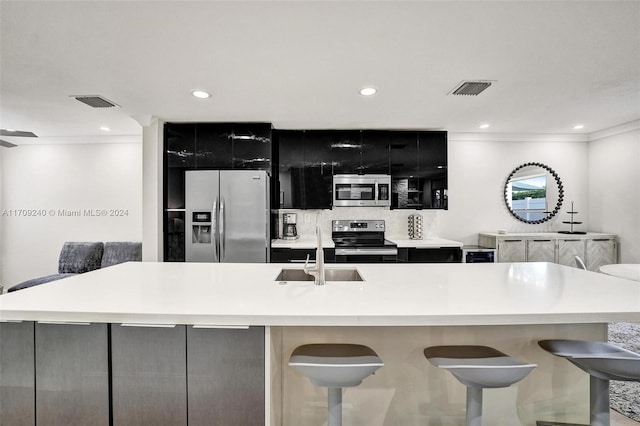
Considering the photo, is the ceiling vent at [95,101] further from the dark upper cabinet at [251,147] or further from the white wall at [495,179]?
the white wall at [495,179]

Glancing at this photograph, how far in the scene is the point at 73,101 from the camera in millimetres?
3215

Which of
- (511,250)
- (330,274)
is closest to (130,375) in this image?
(330,274)

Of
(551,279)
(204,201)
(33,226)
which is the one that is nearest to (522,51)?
(551,279)

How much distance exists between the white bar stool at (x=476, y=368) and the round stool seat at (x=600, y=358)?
261mm

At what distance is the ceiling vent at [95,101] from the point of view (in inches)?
119

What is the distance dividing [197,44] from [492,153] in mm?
4312

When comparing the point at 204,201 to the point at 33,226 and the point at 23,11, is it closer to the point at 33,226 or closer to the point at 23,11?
the point at 23,11

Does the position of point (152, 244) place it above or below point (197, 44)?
below

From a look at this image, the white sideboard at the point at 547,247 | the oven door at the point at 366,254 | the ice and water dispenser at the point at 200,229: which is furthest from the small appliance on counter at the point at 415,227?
the ice and water dispenser at the point at 200,229

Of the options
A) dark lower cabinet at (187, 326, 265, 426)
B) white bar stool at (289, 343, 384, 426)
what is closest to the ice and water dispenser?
dark lower cabinet at (187, 326, 265, 426)

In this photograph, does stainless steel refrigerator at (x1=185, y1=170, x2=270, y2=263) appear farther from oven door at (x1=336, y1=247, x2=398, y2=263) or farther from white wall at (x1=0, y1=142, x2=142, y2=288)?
white wall at (x1=0, y1=142, x2=142, y2=288)

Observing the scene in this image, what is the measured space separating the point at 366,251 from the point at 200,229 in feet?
6.57

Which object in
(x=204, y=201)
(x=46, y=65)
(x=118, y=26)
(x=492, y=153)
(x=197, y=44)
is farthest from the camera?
(x=492, y=153)

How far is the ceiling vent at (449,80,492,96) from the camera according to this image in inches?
106
